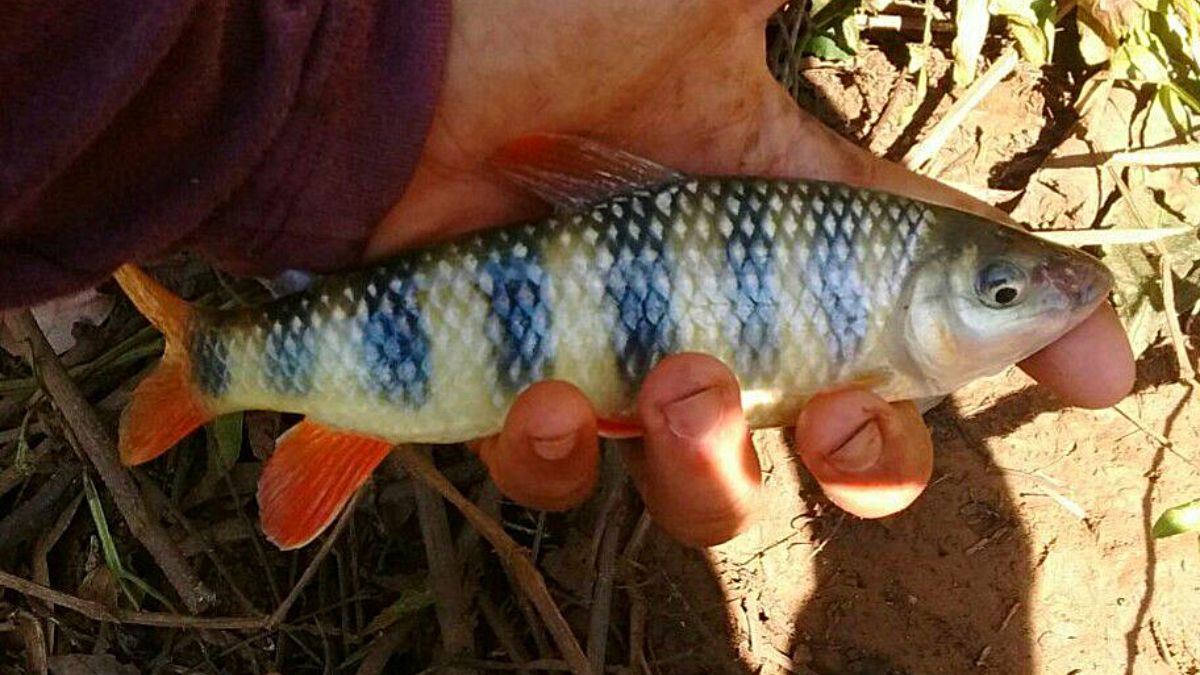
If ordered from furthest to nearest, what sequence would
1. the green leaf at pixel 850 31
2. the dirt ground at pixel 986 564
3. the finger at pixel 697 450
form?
the green leaf at pixel 850 31 < the dirt ground at pixel 986 564 < the finger at pixel 697 450

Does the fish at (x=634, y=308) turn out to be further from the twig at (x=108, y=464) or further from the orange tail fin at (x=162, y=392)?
the twig at (x=108, y=464)

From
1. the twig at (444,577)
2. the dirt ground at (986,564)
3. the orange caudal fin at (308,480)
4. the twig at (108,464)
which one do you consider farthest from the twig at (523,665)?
the orange caudal fin at (308,480)

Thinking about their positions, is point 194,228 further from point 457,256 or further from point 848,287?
point 848,287

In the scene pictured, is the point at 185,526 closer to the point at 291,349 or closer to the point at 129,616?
the point at 129,616

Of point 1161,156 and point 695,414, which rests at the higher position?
point 695,414

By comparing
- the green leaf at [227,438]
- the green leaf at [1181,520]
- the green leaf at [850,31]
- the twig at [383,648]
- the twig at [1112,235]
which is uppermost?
the green leaf at [850,31]

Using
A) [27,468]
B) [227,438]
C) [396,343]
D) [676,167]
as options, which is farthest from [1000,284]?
[27,468]

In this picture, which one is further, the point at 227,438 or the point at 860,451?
the point at 227,438
